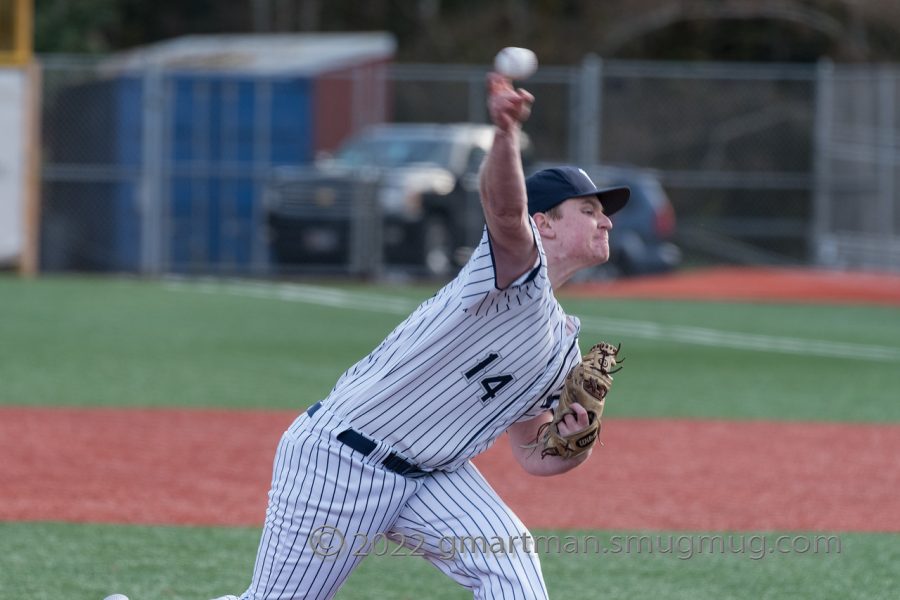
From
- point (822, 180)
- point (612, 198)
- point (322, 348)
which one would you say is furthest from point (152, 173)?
point (612, 198)

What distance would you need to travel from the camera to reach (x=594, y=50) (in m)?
32.4

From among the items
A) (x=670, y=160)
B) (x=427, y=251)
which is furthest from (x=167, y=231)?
(x=670, y=160)

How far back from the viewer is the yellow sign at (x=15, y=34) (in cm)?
1945

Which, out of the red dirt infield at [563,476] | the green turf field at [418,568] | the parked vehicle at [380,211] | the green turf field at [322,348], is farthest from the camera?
the parked vehicle at [380,211]

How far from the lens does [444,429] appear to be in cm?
398

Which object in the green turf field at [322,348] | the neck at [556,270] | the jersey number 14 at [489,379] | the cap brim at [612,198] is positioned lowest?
the green turf field at [322,348]

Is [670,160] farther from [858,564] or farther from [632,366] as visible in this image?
[858,564]

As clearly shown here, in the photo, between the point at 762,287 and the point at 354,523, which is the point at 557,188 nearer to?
the point at 354,523

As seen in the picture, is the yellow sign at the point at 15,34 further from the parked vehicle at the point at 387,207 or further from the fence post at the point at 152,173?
the parked vehicle at the point at 387,207

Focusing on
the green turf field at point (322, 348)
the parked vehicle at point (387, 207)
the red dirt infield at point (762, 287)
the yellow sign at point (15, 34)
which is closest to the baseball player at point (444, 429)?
the green turf field at point (322, 348)

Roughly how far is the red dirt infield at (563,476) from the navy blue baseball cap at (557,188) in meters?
3.20

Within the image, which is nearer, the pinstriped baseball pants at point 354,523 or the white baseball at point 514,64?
the white baseball at point 514,64

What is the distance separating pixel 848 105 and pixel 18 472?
1676 centimetres

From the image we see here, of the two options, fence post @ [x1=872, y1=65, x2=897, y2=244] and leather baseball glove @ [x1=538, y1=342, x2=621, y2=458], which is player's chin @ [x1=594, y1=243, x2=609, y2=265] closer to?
leather baseball glove @ [x1=538, y1=342, x2=621, y2=458]
